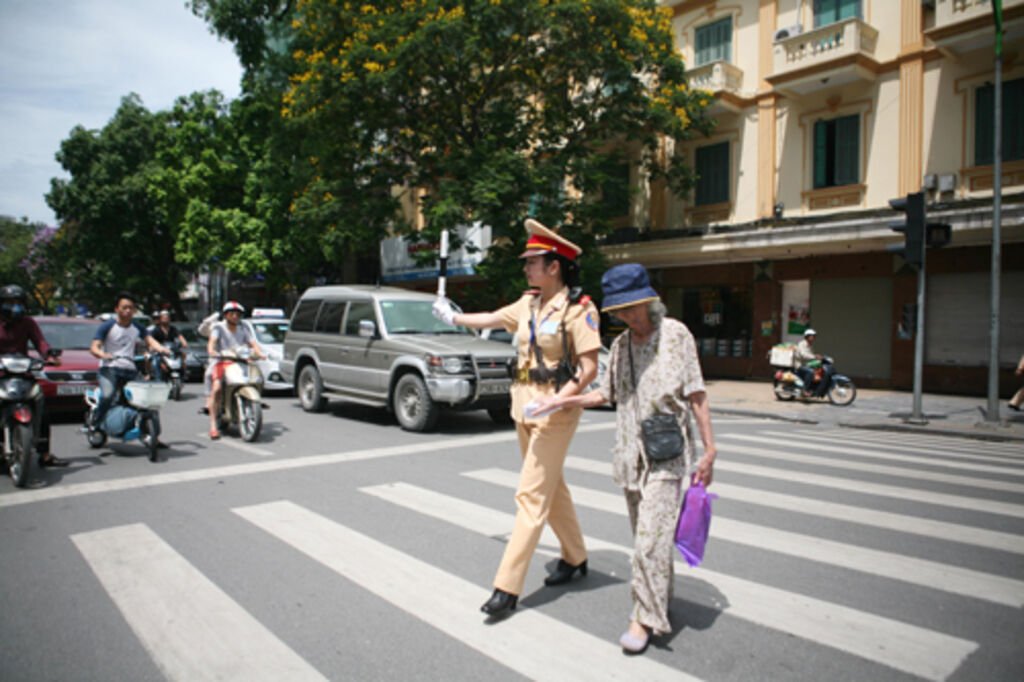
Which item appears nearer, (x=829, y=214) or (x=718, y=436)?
(x=718, y=436)

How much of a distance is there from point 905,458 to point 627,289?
21.4ft

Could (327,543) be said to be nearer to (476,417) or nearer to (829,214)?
(476,417)

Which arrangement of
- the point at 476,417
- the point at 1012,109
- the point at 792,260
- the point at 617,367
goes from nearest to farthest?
the point at 617,367 < the point at 476,417 < the point at 1012,109 < the point at 792,260

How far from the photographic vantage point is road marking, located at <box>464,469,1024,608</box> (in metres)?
3.87

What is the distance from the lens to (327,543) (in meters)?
4.58

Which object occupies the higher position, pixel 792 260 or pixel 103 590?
pixel 792 260

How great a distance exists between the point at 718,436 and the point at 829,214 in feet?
34.7

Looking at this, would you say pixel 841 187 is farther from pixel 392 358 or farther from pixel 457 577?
pixel 457 577

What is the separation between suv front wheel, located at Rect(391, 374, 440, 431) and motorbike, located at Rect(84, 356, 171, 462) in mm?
3127

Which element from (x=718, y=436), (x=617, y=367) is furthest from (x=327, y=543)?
(x=718, y=436)

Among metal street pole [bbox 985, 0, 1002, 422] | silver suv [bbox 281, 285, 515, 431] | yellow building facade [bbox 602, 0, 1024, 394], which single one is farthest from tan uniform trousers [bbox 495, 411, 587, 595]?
yellow building facade [bbox 602, 0, 1024, 394]

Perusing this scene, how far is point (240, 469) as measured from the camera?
22.9 ft

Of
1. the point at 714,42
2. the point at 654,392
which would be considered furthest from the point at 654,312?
the point at 714,42

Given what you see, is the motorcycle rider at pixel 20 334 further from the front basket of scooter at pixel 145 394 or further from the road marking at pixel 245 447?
the road marking at pixel 245 447
